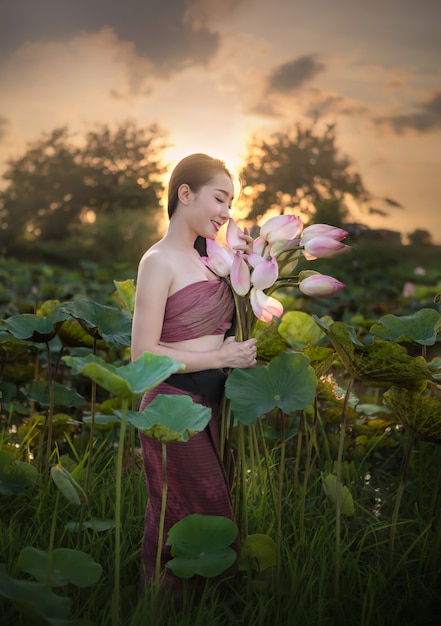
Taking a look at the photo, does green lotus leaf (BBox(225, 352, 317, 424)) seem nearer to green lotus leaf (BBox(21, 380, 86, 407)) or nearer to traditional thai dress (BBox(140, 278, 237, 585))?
traditional thai dress (BBox(140, 278, 237, 585))

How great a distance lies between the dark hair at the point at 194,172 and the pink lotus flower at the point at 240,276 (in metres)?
0.24

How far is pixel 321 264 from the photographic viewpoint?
1169cm

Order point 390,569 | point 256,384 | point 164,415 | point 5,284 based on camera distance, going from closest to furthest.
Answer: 1. point 164,415
2. point 256,384
3. point 390,569
4. point 5,284

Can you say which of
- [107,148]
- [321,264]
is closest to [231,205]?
[321,264]

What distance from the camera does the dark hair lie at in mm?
1532

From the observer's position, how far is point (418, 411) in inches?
60.6

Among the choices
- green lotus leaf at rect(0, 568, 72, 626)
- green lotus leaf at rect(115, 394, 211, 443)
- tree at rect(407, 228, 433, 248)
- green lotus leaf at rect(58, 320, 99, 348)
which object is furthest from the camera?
tree at rect(407, 228, 433, 248)

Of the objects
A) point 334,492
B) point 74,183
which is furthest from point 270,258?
point 74,183

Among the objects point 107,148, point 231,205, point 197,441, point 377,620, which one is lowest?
point 377,620

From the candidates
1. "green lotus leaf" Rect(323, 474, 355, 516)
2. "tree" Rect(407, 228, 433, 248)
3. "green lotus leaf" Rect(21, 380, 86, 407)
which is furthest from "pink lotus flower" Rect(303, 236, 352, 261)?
"tree" Rect(407, 228, 433, 248)

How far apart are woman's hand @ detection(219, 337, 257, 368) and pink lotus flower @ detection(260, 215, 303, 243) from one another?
0.21 meters

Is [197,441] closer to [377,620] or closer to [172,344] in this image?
[172,344]

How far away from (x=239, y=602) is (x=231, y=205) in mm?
848

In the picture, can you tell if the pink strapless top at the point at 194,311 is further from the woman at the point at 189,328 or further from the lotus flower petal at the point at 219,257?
the lotus flower petal at the point at 219,257
